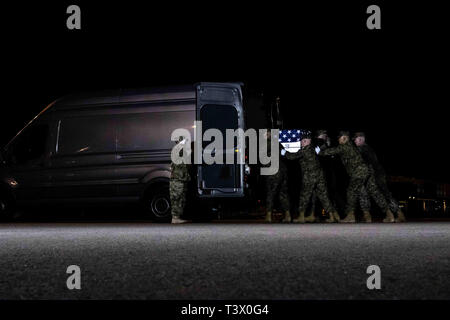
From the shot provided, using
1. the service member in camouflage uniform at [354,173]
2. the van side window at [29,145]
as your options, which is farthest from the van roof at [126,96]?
the service member in camouflage uniform at [354,173]

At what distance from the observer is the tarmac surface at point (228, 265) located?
4.18 meters

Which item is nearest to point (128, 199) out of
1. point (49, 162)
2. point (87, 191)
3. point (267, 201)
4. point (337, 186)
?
point (87, 191)

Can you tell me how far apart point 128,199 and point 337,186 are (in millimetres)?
4053

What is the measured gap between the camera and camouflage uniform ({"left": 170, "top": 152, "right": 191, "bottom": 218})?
39.2 ft

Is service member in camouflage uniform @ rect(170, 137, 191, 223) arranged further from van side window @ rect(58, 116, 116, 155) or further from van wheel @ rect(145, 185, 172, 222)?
van side window @ rect(58, 116, 116, 155)

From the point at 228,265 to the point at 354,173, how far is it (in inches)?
255

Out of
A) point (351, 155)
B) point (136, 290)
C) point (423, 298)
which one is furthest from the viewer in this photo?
point (351, 155)

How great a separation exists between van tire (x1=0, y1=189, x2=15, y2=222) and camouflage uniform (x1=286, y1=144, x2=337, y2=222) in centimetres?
577

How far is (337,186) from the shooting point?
12.7m

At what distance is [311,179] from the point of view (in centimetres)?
1181

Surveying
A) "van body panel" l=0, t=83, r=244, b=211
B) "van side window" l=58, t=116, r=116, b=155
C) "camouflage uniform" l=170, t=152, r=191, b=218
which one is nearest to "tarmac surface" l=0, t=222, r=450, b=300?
"camouflage uniform" l=170, t=152, r=191, b=218

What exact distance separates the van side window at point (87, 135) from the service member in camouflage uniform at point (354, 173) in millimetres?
4130
